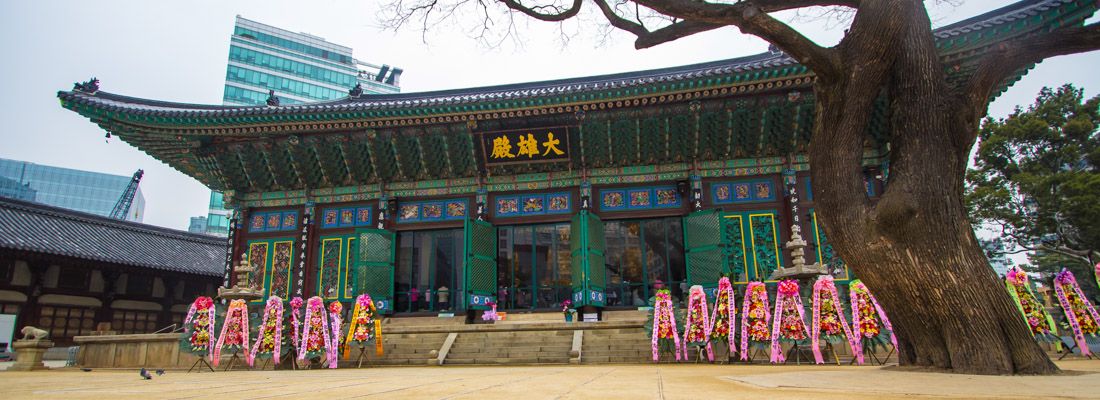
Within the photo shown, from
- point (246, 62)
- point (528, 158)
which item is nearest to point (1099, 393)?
point (528, 158)

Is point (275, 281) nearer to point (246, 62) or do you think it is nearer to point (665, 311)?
point (665, 311)

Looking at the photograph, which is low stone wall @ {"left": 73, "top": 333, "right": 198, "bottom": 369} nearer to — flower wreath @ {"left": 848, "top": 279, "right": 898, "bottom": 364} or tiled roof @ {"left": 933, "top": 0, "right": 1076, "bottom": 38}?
flower wreath @ {"left": 848, "top": 279, "right": 898, "bottom": 364}

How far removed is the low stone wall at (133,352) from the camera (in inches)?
440

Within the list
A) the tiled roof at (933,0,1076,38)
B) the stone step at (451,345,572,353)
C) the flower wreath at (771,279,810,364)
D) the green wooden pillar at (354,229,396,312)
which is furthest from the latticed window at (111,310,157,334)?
the tiled roof at (933,0,1076,38)

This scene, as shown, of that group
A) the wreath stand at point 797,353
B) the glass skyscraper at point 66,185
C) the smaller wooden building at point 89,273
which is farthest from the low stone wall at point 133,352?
the glass skyscraper at point 66,185

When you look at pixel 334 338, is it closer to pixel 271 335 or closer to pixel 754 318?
pixel 271 335

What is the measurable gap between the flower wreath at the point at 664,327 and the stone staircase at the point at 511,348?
5.23 ft

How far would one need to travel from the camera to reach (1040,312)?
8.09 meters

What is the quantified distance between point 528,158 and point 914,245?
9918mm

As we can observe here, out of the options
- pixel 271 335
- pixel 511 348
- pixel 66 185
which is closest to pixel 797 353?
pixel 511 348

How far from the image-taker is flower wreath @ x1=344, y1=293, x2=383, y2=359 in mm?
10312

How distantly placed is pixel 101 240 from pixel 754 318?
21.8 metres

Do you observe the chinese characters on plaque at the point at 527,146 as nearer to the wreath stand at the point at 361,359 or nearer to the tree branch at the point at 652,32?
the wreath stand at the point at 361,359

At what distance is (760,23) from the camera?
5.36 metres
